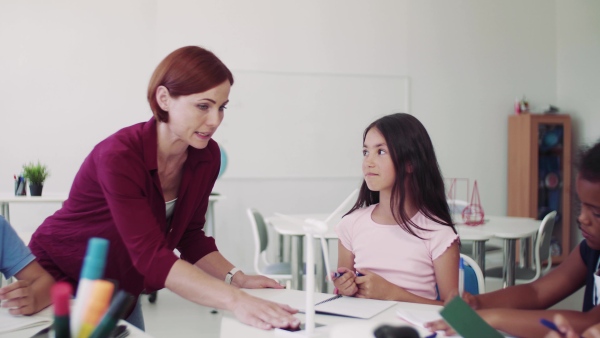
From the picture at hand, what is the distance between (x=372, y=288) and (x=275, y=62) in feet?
14.2

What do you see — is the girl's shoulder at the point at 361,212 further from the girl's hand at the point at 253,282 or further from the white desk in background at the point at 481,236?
the white desk in background at the point at 481,236

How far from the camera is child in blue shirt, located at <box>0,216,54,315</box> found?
4.12ft

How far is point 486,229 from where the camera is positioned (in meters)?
3.38

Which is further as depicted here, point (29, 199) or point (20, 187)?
point (20, 187)

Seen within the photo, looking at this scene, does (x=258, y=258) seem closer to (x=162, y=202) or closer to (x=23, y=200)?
(x=23, y=200)

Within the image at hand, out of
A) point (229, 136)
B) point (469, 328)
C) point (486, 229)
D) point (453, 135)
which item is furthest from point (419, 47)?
point (469, 328)

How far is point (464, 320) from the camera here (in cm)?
91

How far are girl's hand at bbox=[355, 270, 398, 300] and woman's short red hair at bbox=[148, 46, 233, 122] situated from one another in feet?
2.06

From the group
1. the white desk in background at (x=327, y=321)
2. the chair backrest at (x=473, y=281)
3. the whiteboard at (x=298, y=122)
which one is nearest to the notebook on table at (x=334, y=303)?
the white desk in background at (x=327, y=321)

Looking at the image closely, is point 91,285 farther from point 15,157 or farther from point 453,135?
point 453,135

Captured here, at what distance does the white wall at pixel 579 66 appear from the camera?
19.5 ft

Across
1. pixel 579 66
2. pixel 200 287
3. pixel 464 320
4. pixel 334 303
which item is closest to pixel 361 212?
pixel 334 303

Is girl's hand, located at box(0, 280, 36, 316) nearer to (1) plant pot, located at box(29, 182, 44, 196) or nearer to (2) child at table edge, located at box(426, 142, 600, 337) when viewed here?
(2) child at table edge, located at box(426, 142, 600, 337)

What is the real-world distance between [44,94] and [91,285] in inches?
195
